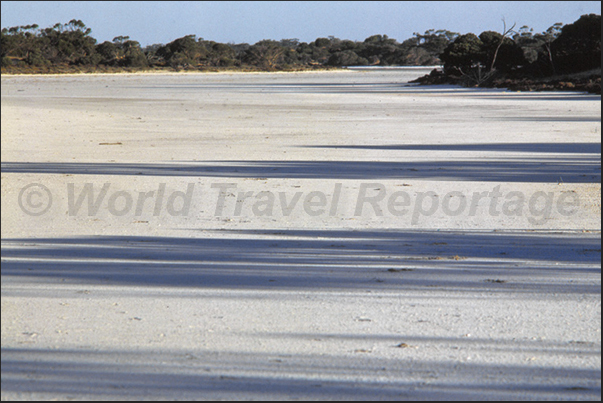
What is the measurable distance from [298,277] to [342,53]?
394ft

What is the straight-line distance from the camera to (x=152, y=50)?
104938mm

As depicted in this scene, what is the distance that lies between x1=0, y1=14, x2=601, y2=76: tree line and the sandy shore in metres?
1.52

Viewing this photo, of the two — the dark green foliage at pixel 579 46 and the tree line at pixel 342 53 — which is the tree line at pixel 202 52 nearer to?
the tree line at pixel 342 53

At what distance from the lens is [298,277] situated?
5.05 m

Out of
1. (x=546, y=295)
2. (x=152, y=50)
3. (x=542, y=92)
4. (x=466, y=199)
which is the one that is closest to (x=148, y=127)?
(x=466, y=199)

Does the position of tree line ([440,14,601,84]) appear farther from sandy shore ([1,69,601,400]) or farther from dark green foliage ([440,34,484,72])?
sandy shore ([1,69,601,400])

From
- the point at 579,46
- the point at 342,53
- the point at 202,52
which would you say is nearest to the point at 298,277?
the point at 579,46

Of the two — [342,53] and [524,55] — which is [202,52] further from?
[524,55]

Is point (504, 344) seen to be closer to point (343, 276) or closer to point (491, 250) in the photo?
point (343, 276)

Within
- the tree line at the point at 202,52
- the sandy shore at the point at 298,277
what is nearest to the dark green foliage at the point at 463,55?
the tree line at the point at 202,52

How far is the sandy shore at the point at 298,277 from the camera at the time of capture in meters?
3.30

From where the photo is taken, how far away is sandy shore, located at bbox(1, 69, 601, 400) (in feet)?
10.8

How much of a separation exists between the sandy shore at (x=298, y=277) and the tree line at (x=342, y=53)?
152 centimetres

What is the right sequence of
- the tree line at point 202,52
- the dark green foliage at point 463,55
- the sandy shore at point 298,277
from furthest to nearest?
the tree line at point 202,52 < the dark green foliage at point 463,55 < the sandy shore at point 298,277
